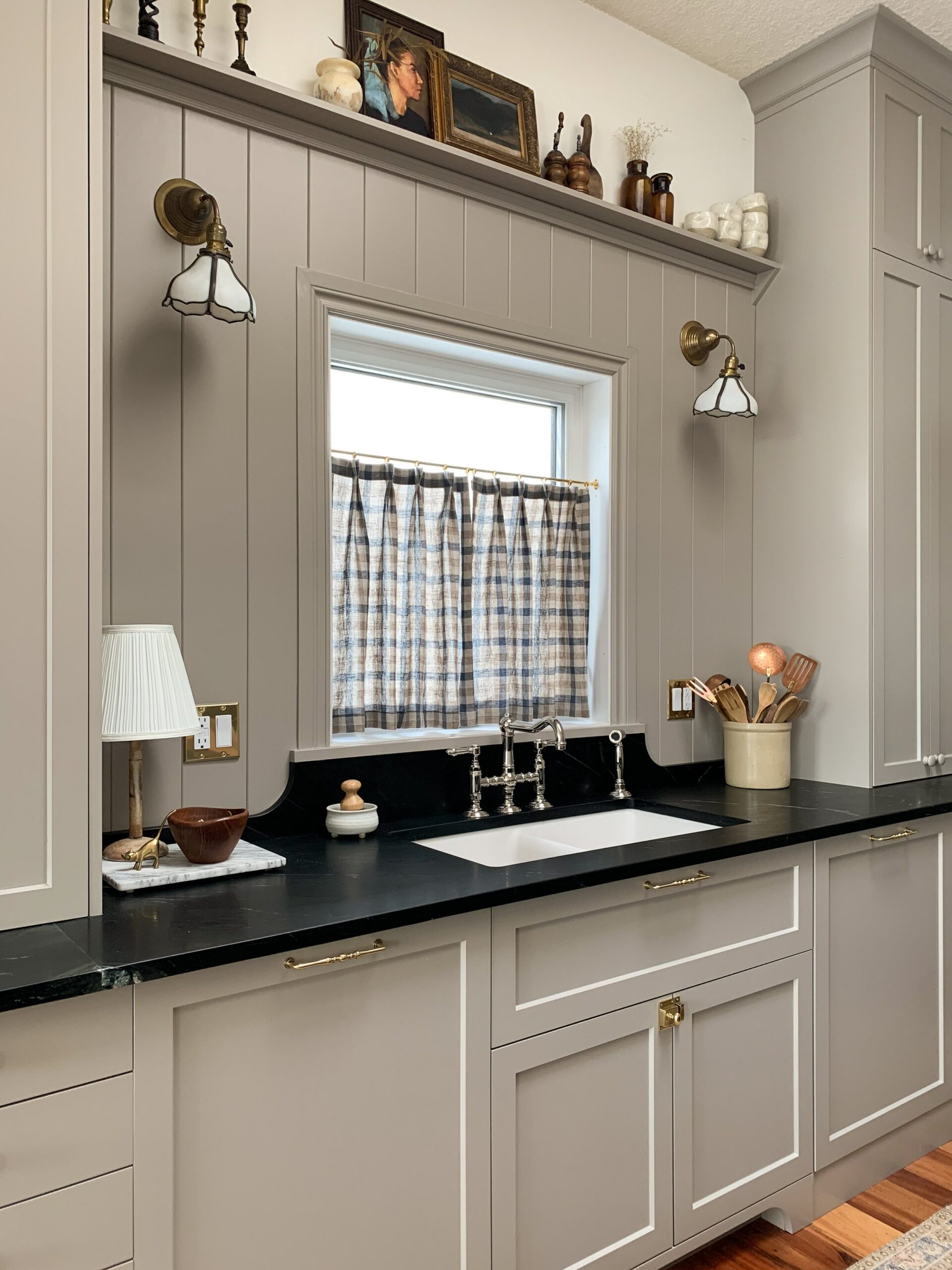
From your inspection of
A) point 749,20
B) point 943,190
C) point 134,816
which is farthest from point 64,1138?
point 943,190

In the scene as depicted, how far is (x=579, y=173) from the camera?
8.05ft

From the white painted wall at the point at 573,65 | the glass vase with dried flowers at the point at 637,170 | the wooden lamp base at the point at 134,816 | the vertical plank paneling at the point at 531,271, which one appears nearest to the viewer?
the wooden lamp base at the point at 134,816

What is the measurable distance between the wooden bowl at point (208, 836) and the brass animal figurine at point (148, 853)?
31mm

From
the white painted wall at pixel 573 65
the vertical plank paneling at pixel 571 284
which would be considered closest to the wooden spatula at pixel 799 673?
the vertical plank paneling at pixel 571 284

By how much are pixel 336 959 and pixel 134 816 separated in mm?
535

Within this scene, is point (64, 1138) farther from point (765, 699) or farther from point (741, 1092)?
point (765, 699)

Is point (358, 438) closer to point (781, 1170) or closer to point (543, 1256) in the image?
point (543, 1256)

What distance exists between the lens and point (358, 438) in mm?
2322

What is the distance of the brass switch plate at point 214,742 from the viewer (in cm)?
191

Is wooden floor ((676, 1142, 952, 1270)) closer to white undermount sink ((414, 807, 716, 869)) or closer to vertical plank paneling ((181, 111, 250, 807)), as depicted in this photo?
white undermount sink ((414, 807, 716, 869))

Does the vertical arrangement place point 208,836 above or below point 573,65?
below

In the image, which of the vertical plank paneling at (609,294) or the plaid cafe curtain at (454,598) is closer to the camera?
the plaid cafe curtain at (454,598)

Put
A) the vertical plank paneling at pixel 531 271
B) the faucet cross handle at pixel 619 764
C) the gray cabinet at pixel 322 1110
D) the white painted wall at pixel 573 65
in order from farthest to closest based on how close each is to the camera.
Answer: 1. the faucet cross handle at pixel 619 764
2. the vertical plank paneling at pixel 531 271
3. the white painted wall at pixel 573 65
4. the gray cabinet at pixel 322 1110

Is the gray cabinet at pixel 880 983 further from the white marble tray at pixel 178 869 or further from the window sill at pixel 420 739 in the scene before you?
the white marble tray at pixel 178 869
